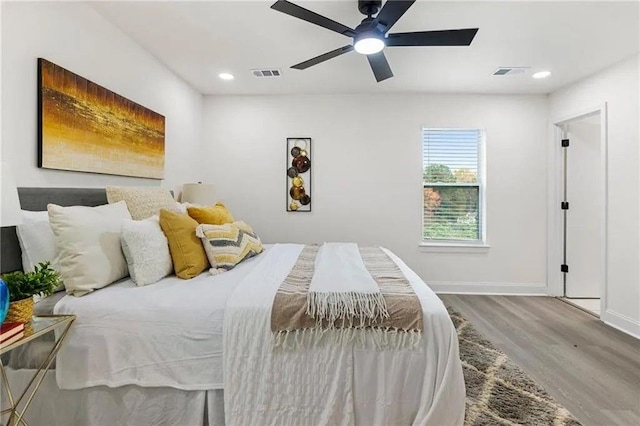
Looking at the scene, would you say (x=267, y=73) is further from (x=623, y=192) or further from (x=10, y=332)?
(x=623, y=192)

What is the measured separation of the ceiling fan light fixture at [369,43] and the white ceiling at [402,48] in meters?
0.29

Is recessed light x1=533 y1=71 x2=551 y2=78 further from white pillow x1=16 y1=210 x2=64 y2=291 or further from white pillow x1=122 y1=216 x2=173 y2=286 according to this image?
white pillow x1=16 y1=210 x2=64 y2=291

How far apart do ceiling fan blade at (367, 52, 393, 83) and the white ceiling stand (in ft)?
1.04

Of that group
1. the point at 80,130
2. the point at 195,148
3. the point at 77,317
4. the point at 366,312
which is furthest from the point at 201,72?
the point at 366,312

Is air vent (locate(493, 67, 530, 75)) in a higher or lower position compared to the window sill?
higher

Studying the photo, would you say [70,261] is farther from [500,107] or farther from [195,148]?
[500,107]

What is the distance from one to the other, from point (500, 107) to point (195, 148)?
392cm

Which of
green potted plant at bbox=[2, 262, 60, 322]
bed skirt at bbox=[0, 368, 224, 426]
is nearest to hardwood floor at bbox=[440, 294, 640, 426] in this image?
bed skirt at bbox=[0, 368, 224, 426]

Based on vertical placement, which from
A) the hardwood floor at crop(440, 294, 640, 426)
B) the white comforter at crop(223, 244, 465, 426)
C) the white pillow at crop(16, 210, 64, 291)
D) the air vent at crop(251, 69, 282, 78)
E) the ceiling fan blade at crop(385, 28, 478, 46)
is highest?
the air vent at crop(251, 69, 282, 78)

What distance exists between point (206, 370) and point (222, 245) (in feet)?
2.82

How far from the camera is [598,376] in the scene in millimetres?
2250

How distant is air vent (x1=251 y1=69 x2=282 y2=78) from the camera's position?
3.45 meters

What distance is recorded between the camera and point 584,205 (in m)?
3.97

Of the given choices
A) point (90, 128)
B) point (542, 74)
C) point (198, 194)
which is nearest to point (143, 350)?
point (90, 128)
